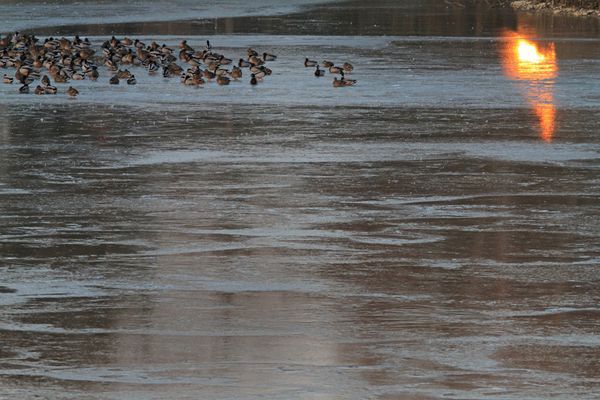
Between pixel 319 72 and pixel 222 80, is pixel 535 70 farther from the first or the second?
pixel 222 80

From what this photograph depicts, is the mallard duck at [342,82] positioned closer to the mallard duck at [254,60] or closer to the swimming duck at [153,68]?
the mallard duck at [254,60]

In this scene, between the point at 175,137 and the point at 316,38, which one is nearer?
the point at 175,137

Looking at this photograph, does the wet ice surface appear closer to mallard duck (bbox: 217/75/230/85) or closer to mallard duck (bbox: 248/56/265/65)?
mallard duck (bbox: 217/75/230/85)

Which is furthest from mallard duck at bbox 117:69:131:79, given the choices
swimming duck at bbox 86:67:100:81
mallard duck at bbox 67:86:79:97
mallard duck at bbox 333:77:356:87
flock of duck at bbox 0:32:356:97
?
mallard duck at bbox 333:77:356:87

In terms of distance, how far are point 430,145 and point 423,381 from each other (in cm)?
969

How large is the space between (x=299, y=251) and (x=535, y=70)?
16.2 m

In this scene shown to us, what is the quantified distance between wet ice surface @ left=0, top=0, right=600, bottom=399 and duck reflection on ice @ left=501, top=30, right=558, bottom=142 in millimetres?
277

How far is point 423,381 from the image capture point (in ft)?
25.0

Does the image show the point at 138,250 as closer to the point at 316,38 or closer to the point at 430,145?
the point at 430,145

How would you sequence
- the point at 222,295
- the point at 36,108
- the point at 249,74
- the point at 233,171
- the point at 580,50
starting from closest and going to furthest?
the point at 222,295 < the point at 233,171 < the point at 36,108 < the point at 249,74 < the point at 580,50

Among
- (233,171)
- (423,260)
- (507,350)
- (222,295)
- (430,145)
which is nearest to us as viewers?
(507,350)

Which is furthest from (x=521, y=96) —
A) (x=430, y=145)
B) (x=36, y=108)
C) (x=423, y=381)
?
(x=423, y=381)

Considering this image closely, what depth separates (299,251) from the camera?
11.1 m

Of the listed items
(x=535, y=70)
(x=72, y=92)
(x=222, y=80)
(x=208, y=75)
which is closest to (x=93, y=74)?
(x=208, y=75)
